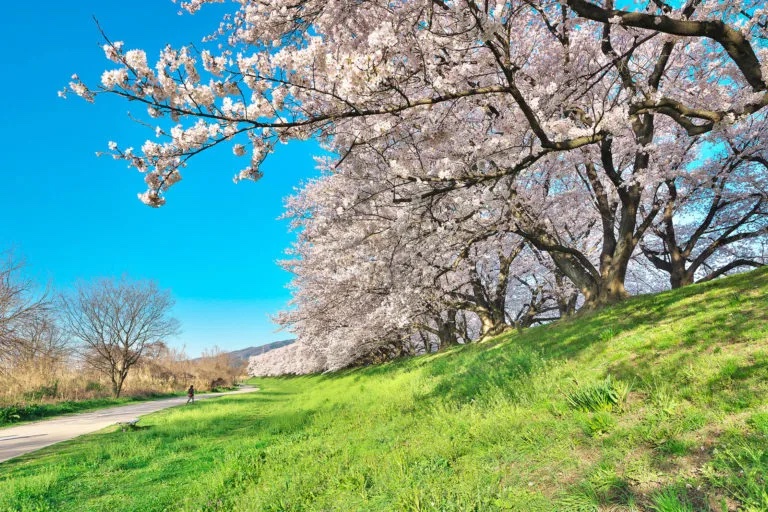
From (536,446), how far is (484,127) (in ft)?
26.0

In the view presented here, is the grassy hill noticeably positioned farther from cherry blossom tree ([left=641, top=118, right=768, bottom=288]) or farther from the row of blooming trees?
cherry blossom tree ([left=641, top=118, right=768, bottom=288])

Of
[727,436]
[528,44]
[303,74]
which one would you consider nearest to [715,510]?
[727,436]

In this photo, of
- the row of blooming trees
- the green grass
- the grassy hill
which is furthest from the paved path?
the row of blooming trees

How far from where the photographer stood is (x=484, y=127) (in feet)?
32.7

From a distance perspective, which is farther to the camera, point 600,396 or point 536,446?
point 600,396

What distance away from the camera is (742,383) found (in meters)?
3.96

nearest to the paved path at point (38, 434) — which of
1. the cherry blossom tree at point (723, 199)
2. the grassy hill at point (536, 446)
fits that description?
the grassy hill at point (536, 446)

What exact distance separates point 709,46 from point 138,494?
16.5 m

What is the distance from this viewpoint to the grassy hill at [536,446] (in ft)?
10.2

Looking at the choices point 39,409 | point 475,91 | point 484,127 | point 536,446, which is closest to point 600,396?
point 536,446

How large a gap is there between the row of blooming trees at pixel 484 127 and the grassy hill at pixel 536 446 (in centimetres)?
323

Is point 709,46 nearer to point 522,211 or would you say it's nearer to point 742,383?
point 522,211

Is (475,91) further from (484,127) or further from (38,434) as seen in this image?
(38,434)

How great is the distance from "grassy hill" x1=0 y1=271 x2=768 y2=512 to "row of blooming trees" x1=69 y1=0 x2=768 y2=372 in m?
3.23
